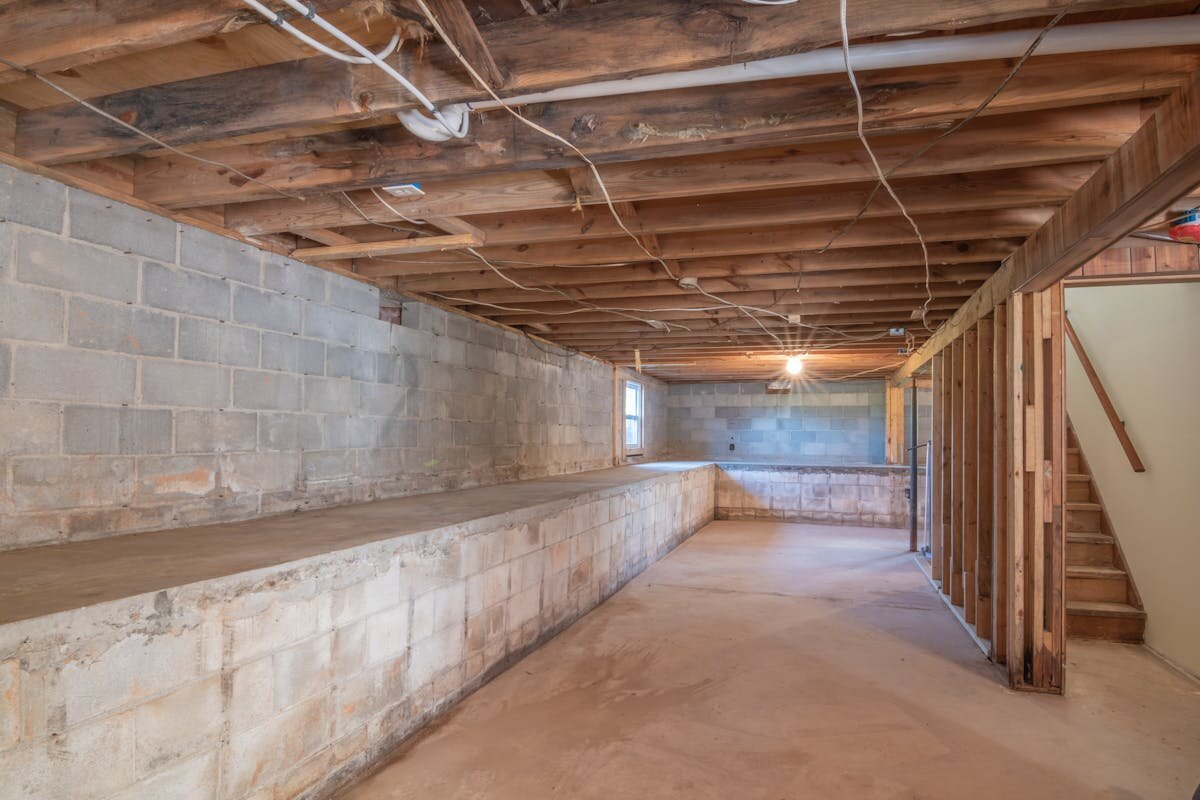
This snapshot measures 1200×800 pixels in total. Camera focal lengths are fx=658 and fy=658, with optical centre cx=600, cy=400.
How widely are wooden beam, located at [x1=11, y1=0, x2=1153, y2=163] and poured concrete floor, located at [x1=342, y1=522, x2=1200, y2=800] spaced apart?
2.16 metres

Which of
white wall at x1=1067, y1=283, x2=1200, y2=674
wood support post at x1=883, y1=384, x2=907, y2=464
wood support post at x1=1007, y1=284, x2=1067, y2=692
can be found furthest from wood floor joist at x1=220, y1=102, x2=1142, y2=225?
wood support post at x1=883, y1=384, x2=907, y2=464

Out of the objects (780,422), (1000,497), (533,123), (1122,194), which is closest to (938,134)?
(1122,194)

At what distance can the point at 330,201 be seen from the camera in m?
2.75

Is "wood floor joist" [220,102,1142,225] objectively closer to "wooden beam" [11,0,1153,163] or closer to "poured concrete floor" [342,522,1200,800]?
"wooden beam" [11,0,1153,163]

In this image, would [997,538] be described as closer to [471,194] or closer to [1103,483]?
[1103,483]

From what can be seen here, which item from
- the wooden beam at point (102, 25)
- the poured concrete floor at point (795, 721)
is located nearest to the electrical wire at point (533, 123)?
the wooden beam at point (102, 25)

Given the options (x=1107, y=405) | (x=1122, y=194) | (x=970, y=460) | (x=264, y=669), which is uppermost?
(x=1122, y=194)

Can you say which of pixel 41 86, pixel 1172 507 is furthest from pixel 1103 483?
pixel 41 86

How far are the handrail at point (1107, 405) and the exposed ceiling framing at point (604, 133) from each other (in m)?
1.38

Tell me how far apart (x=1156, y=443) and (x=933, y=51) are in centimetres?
342

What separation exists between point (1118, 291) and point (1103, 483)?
1.26 metres

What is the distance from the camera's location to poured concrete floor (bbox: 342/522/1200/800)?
7.42ft

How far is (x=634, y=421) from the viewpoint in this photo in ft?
31.3

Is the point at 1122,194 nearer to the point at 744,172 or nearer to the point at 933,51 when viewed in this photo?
the point at 933,51
